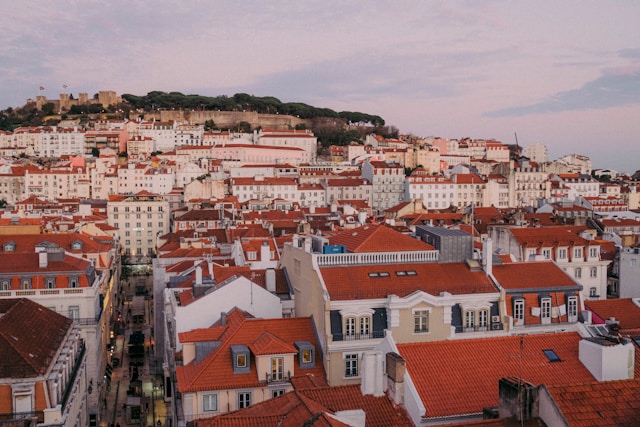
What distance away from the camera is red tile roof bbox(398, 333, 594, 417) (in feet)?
60.7

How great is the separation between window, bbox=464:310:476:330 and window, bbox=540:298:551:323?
11.3 ft

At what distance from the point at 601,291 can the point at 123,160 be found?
143 metres

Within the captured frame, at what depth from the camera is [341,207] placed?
99125mm

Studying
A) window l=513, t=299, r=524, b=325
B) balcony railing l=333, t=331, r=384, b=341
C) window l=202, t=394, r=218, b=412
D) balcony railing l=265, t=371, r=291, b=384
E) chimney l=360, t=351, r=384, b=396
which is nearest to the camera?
chimney l=360, t=351, r=384, b=396

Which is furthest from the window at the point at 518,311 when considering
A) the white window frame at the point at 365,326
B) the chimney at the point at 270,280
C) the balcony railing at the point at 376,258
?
the chimney at the point at 270,280

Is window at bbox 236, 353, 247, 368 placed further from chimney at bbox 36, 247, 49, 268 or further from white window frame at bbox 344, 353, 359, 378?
chimney at bbox 36, 247, 49, 268

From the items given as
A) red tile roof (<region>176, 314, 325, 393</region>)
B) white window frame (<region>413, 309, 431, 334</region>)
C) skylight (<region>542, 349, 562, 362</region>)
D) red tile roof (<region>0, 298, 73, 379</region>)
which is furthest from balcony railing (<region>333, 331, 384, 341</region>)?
red tile roof (<region>0, 298, 73, 379</region>)

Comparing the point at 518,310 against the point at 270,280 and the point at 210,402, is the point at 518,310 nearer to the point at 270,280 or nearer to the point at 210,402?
the point at 270,280

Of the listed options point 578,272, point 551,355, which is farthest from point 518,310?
point 578,272

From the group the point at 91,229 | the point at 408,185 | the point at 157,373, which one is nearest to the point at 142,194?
the point at 91,229

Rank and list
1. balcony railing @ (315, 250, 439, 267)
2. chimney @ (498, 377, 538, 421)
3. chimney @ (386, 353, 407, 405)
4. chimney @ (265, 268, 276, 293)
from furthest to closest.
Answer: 1. chimney @ (265, 268, 276, 293)
2. balcony railing @ (315, 250, 439, 267)
3. chimney @ (386, 353, 407, 405)
4. chimney @ (498, 377, 538, 421)

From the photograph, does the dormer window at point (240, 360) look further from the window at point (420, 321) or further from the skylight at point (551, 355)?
the skylight at point (551, 355)

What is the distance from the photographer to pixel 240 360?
25.3 metres

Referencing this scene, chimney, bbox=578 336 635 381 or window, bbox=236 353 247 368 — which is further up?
chimney, bbox=578 336 635 381
